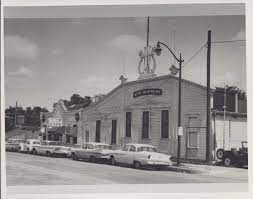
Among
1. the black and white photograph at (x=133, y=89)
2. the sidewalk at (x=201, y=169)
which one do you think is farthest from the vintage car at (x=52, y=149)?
the sidewalk at (x=201, y=169)

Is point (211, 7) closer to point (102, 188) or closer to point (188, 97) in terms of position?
point (188, 97)

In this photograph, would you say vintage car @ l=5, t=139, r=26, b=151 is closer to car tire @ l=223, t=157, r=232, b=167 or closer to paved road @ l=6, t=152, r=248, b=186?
paved road @ l=6, t=152, r=248, b=186

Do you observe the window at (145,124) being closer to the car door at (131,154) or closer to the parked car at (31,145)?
the car door at (131,154)

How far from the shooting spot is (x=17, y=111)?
317cm

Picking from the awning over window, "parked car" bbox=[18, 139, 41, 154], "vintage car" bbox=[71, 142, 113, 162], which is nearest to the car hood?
"vintage car" bbox=[71, 142, 113, 162]

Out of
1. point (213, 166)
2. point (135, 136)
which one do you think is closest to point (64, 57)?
point (135, 136)

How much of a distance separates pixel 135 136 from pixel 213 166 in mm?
526

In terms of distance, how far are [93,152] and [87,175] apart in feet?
0.51

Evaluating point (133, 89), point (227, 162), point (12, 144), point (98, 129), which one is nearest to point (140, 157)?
point (98, 129)

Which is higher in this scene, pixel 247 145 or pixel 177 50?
pixel 177 50

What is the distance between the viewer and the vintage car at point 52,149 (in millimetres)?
3240

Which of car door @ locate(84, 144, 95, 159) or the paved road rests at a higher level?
car door @ locate(84, 144, 95, 159)

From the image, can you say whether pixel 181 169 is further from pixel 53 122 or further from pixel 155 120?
pixel 53 122

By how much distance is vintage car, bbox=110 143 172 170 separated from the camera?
10.5 feet
